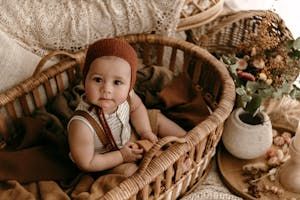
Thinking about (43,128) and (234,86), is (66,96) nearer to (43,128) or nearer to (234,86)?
(43,128)

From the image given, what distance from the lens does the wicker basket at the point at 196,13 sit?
4.27ft

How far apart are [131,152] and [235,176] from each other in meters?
0.34

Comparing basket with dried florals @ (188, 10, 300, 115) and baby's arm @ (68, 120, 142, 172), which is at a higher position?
basket with dried florals @ (188, 10, 300, 115)

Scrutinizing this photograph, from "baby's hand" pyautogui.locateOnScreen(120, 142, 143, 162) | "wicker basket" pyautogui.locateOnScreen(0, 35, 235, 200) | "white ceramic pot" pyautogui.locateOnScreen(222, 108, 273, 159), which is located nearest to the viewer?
"wicker basket" pyautogui.locateOnScreen(0, 35, 235, 200)

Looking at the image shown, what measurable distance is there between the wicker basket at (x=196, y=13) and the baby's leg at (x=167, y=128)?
0.30 m

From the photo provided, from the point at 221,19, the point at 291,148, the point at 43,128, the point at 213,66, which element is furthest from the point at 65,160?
the point at 221,19

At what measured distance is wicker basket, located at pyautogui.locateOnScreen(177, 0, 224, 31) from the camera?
1302mm

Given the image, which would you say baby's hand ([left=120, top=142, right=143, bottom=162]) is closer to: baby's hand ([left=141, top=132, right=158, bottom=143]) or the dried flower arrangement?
baby's hand ([left=141, top=132, right=158, bottom=143])

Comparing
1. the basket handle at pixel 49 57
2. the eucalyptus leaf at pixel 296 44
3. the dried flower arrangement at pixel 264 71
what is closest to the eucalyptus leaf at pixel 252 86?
the dried flower arrangement at pixel 264 71

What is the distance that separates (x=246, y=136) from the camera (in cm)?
117

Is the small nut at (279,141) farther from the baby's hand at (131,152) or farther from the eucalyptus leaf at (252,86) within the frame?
the baby's hand at (131,152)

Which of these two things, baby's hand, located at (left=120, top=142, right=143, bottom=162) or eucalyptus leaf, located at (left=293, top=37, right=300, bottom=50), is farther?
eucalyptus leaf, located at (left=293, top=37, right=300, bottom=50)

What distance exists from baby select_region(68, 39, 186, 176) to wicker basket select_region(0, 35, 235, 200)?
13 cm

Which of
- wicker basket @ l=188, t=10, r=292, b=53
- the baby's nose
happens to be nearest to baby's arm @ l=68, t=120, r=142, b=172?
the baby's nose
